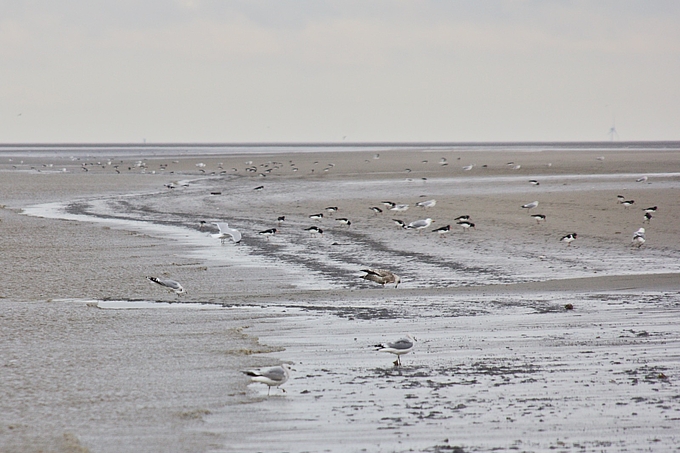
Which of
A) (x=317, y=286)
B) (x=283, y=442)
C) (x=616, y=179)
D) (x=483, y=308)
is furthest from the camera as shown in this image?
(x=616, y=179)

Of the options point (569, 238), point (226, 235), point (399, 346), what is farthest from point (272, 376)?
point (226, 235)

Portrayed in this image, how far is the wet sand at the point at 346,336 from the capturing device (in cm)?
675

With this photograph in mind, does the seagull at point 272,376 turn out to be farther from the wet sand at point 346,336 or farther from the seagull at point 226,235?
the seagull at point 226,235

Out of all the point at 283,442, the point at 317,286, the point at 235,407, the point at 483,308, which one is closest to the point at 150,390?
the point at 235,407

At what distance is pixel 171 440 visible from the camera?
21.4 feet

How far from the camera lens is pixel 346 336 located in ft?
33.6

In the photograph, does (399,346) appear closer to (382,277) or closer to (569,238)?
(382,277)

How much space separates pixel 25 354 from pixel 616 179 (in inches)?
1331

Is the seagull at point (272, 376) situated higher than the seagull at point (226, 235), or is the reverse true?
the seagull at point (272, 376)

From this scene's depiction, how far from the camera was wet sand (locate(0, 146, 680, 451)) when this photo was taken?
22.1 feet

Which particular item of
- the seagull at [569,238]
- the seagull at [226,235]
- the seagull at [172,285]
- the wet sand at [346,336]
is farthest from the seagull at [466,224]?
the seagull at [172,285]

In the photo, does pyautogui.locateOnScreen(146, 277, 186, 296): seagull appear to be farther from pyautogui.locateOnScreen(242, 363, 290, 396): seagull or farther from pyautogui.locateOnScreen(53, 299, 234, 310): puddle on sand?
pyautogui.locateOnScreen(242, 363, 290, 396): seagull

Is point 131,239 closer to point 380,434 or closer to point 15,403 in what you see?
point 15,403

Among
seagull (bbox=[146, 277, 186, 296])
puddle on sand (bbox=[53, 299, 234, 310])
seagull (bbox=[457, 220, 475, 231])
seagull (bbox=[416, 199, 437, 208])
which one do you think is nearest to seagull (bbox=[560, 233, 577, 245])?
seagull (bbox=[457, 220, 475, 231])
